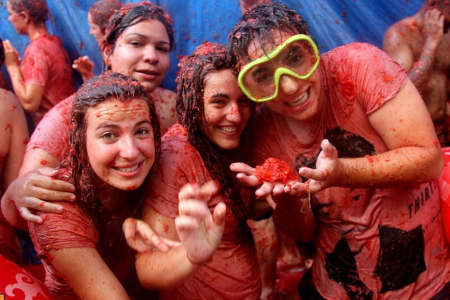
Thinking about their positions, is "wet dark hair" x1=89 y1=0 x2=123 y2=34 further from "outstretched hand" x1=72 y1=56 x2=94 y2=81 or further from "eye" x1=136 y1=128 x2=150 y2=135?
"eye" x1=136 y1=128 x2=150 y2=135

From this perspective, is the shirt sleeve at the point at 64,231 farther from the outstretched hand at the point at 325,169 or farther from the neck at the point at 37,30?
the neck at the point at 37,30

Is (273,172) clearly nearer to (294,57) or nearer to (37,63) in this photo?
(294,57)

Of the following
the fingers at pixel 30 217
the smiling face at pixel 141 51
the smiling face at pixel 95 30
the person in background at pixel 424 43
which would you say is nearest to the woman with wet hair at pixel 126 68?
the smiling face at pixel 141 51

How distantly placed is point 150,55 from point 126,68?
8.5 inches

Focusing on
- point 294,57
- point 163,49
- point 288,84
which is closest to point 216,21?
point 163,49

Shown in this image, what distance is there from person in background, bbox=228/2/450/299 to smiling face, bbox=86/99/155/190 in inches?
19.8

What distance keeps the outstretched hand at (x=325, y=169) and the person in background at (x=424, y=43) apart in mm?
1558

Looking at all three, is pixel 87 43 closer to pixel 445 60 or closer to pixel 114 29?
pixel 114 29

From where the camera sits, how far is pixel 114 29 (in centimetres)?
334

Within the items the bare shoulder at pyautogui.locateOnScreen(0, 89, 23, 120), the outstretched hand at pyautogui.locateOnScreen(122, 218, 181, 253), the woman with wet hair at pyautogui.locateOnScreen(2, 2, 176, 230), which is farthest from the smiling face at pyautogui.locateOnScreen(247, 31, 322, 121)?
the bare shoulder at pyautogui.locateOnScreen(0, 89, 23, 120)

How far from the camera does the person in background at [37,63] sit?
13.6 ft

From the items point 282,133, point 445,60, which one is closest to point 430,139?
point 282,133

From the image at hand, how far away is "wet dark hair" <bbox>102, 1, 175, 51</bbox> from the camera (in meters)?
3.27

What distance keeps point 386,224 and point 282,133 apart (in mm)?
793
